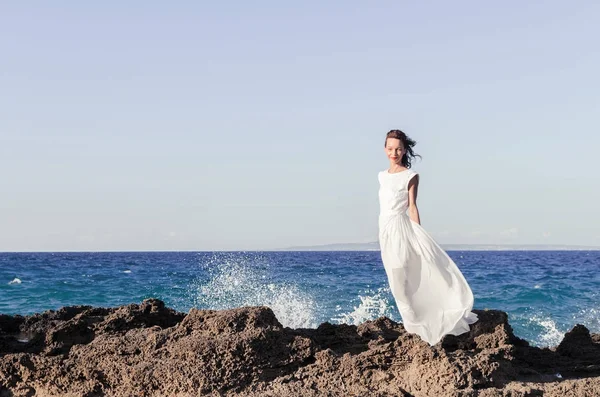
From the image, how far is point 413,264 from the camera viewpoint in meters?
5.38

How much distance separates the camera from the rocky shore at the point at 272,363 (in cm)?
407

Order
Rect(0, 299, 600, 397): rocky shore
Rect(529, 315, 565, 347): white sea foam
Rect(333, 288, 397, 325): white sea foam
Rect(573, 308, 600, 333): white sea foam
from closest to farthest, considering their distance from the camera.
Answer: Rect(0, 299, 600, 397): rocky shore
Rect(529, 315, 565, 347): white sea foam
Rect(573, 308, 600, 333): white sea foam
Rect(333, 288, 397, 325): white sea foam

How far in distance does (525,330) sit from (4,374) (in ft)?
36.5

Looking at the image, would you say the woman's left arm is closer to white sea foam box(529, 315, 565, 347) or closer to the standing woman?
the standing woman

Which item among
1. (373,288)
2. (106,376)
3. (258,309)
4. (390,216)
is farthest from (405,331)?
(373,288)

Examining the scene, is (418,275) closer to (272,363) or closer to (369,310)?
(272,363)

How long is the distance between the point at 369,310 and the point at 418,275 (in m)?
10.8

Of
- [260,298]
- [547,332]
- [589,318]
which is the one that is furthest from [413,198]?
[260,298]

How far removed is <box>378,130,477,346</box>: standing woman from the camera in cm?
517

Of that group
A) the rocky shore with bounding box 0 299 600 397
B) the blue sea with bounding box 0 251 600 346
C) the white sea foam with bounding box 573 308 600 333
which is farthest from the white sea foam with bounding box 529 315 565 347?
the rocky shore with bounding box 0 299 600 397

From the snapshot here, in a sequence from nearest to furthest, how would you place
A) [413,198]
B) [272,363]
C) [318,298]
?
[272,363] < [413,198] < [318,298]

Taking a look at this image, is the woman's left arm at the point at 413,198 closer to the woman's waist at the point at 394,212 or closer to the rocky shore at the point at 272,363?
the woman's waist at the point at 394,212

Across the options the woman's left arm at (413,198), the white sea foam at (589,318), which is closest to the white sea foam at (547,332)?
the white sea foam at (589,318)

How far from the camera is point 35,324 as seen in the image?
18.8ft
